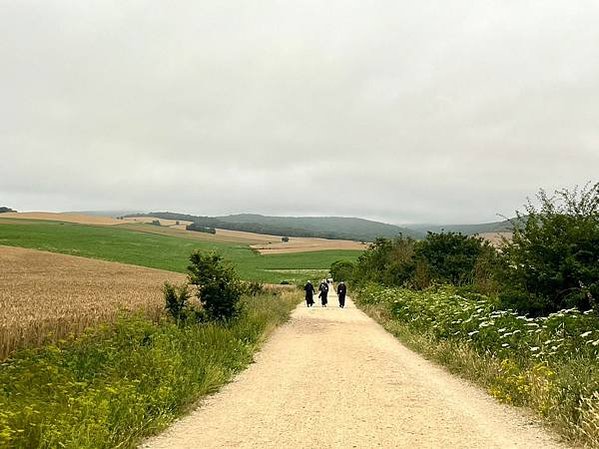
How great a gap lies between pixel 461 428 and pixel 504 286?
10208 mm

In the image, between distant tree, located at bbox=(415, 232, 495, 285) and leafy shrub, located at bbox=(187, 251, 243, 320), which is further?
distant tree, located at bbox=(415, 232, 495, 285)

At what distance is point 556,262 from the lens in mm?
14680

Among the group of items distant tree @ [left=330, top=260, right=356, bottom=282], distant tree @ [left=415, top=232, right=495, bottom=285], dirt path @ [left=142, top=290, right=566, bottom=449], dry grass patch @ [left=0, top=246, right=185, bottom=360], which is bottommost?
distant tree @ [left=330, top=260, right=356, bottom=282]

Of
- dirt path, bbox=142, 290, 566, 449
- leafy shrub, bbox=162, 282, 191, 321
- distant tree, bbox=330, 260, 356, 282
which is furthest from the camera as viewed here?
distant tree, bbox=330, 260, 356, 282

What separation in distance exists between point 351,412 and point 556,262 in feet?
28.9

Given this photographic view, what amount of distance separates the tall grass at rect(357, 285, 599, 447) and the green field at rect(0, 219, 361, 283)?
3549 centimetres

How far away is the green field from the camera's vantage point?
201ft

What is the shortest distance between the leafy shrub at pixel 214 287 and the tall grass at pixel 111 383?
129 inches

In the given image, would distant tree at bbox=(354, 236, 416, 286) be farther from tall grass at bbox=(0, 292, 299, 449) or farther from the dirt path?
tall grass at bbox=(0, 292, 299, 449)

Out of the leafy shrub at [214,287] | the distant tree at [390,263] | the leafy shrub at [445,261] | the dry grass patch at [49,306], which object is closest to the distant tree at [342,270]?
the distant tree at [390,263]

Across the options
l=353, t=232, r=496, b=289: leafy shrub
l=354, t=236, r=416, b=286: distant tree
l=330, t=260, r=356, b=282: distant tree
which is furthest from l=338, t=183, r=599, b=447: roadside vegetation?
l=330, t=260, r=356, b=282: distant tree

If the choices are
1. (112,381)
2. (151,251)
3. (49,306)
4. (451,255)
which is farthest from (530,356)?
(151,251)

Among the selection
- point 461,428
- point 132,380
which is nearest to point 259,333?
point 132,380

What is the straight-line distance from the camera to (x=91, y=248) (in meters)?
67.5
